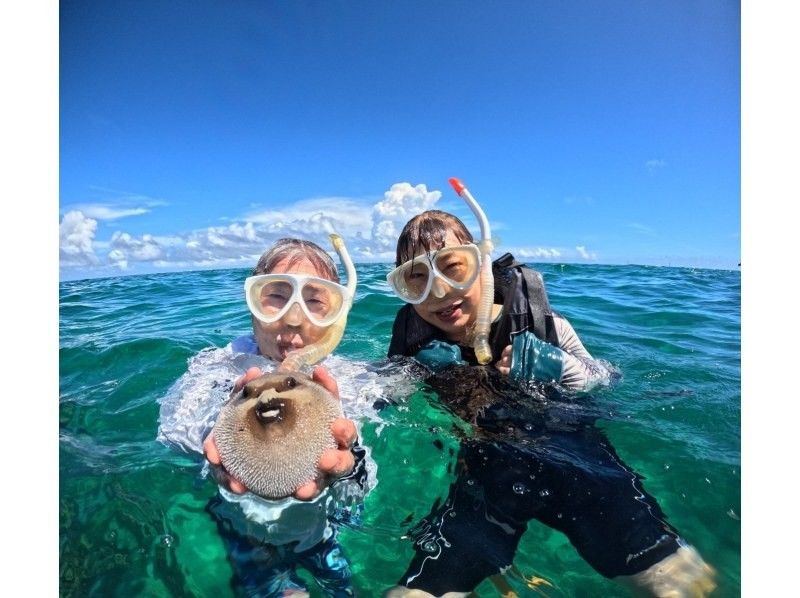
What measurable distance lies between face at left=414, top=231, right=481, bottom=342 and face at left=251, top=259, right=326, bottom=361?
2.92ft

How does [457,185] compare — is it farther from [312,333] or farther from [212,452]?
[212,452]

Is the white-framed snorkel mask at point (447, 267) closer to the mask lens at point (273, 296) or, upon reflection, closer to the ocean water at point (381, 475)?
the ocean water at point (381, 475)

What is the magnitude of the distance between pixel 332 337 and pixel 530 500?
4.75ft

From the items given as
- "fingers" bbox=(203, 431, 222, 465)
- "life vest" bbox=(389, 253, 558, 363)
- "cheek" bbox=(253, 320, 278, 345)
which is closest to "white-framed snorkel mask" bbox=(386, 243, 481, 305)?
"life vest" bbox=(389, 253, 558, 363)

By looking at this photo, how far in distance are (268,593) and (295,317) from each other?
4.58 feet

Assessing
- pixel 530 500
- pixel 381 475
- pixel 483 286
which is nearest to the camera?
pixel 530 500

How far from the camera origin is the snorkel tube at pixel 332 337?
7.77 ft

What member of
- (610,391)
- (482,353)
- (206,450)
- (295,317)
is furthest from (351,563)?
(610,391)

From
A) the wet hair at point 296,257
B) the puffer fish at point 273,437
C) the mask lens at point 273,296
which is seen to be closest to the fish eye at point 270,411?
the puffer fish at point 273,437

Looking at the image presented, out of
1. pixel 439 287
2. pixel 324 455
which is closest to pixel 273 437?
pixel 324 455

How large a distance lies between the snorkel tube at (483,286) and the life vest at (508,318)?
135 mm

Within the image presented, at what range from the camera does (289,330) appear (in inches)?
111

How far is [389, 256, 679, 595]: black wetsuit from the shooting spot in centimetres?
208

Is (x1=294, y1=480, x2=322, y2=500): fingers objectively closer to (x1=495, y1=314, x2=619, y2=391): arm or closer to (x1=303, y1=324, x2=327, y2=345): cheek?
(x1=303, y1=324, x2=327, y2=345): cheek
